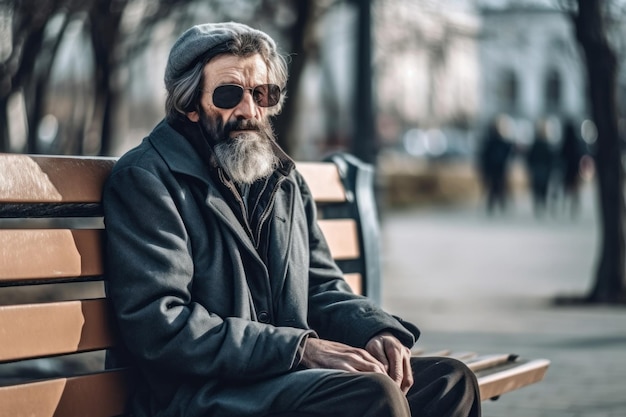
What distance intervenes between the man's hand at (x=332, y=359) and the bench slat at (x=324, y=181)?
1224mm

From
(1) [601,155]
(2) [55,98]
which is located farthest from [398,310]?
(2) [55,98]

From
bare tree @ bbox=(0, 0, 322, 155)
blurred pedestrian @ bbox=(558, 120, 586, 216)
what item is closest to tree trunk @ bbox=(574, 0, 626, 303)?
bare tree @ bbox=(0, 0, 322, 155)

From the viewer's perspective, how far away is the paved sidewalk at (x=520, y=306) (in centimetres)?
627

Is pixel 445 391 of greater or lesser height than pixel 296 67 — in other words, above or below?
below

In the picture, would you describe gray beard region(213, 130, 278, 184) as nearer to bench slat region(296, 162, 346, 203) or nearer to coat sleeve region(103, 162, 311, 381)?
coat sleeve region(103, 162, 311, 381)

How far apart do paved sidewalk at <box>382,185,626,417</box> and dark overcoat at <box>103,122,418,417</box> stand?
2.27 metres

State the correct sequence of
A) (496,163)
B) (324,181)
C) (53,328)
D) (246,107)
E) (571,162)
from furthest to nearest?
(496,163), (571,162), (324,181), (246,107), (53,328)

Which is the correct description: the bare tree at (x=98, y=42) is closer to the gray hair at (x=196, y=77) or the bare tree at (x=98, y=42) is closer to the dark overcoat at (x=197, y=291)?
the gray hair at (x=196, y=77)

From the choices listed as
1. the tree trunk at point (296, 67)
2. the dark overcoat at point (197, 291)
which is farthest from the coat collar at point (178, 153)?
the tree trunk at point (296, 67)

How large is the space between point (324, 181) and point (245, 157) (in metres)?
1.31

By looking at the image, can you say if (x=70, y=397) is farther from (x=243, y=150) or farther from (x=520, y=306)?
(x=520, y=306)

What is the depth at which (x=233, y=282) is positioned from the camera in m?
3.46

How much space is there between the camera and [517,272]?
13.2m

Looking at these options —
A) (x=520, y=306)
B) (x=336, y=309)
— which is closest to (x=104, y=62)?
(x=520, y=306)
